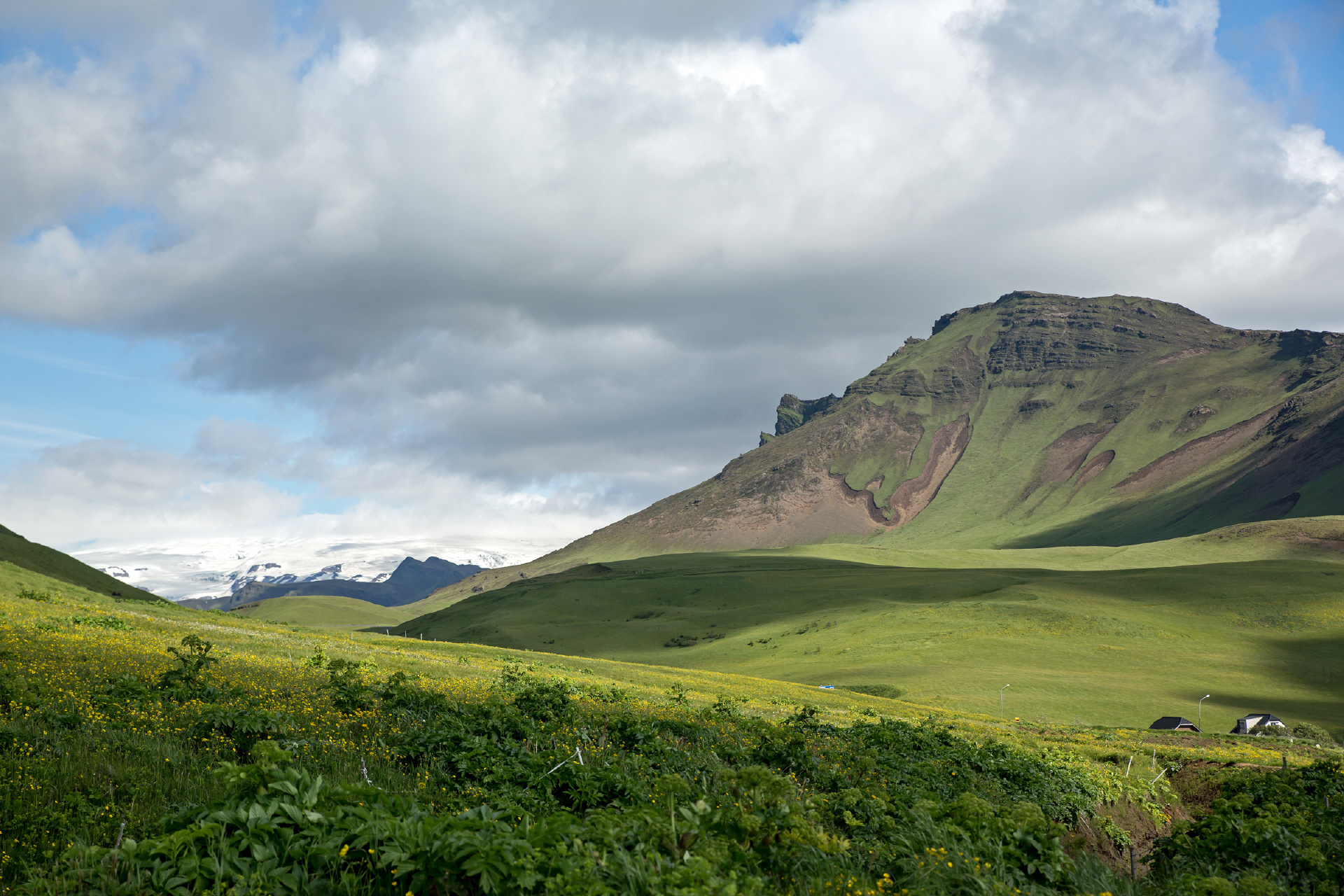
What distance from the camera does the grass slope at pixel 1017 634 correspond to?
69750 millimetres

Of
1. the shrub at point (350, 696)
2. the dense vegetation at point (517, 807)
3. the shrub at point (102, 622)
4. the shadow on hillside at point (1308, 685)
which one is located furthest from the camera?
the shadow on hillside at point (1308, 685)

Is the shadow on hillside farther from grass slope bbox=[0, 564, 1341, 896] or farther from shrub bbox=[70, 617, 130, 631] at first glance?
shrub bbox=[70, 617, 130, 631]

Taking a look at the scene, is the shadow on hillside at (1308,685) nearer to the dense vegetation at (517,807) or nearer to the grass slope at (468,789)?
the grass slope at (468,789)

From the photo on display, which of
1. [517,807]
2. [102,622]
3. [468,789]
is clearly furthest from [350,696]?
[102,622]

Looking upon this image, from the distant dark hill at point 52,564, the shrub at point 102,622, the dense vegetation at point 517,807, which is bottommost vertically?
the dense vegetation at point 517,807

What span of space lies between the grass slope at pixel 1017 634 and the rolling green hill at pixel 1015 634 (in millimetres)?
327

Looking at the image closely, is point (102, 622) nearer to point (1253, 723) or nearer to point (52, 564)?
point (52, 564)

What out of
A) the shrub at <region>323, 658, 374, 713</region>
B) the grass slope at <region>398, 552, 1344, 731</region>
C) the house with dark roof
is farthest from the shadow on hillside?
the shrub at <region>323, 658, 374, 713</region>

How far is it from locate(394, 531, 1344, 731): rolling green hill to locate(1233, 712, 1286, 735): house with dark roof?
2267 millimetres

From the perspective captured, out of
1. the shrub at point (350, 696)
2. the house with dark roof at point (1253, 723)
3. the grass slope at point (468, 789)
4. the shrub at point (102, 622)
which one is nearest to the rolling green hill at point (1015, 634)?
the house with dark roof at point (1253, 723)

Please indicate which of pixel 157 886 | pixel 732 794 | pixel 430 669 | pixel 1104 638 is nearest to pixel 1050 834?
pixel 732 794

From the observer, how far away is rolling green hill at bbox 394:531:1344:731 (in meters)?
70.0

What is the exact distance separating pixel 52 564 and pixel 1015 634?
9827 centimetres

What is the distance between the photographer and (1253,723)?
57312mm
